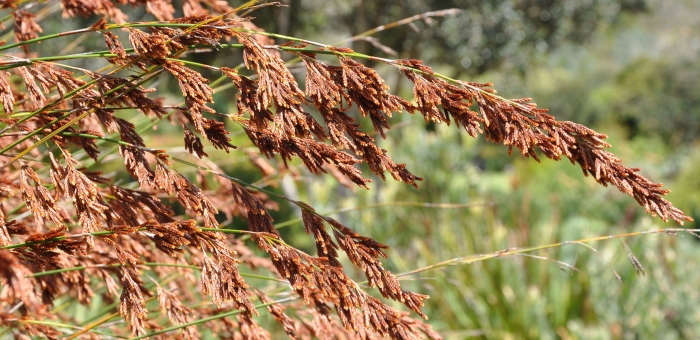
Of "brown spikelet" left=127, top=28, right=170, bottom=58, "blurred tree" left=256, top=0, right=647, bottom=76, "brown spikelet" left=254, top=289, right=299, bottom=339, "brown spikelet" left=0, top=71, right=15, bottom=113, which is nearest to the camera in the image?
"brown spikelet" left=127, top=28, right=170, bottom=58

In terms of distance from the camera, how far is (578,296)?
→ 516 centimetres

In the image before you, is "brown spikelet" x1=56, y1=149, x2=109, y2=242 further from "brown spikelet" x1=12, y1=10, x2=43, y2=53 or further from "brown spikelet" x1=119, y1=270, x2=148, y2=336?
"brown spikelet" x1=12, y1=10, x2=43, y2=53

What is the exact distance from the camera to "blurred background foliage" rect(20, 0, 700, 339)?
15.2 ft

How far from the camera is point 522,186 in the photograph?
11250 mm

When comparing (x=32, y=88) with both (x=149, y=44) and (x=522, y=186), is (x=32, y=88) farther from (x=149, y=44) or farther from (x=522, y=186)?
(x=522, y=186)

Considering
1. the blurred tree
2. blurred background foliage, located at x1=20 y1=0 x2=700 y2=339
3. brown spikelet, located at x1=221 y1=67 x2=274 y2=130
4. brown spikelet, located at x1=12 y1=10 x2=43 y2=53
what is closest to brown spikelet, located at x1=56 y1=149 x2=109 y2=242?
brown spikelet, located at x1=221 y1=67 x2=274 y2=130

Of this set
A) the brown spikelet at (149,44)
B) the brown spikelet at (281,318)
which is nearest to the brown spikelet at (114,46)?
the brown spikelet at (149,44)

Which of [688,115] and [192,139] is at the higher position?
[688,115]

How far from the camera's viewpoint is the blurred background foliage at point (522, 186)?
Answer: 15.2 feet

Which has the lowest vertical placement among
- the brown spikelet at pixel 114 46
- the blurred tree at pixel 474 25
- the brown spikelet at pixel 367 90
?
the brown spikelet at pixel 367 90

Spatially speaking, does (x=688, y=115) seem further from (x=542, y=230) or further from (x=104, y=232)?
(x=104, y=232)

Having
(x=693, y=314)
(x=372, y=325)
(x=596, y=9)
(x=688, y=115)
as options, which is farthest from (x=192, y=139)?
(x=688, y=115)

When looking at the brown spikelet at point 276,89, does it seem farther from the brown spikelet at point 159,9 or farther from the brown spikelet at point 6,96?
the brown spikelet at point 159,9

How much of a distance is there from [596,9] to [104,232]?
13.8 m
